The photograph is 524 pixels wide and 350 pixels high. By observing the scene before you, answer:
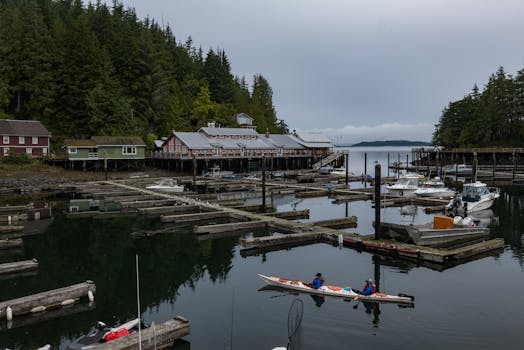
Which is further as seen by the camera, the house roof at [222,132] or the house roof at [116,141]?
the house roof at [222,132]

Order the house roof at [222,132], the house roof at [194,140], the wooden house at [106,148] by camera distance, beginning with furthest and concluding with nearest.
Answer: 1. the house roof at [222,132]
2. the house roof at [194,140]
3. the wooden house at [106,148]

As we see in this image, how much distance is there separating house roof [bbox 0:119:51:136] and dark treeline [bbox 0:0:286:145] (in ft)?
29.0

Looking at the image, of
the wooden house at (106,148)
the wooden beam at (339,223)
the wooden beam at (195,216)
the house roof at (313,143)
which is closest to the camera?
the wooden beam at (339,223)

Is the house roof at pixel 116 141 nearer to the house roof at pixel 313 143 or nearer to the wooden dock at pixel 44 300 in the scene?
the house roof at pixel 313 143

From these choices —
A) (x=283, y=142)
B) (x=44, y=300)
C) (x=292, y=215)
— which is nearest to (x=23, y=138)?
(x=283, y=142)

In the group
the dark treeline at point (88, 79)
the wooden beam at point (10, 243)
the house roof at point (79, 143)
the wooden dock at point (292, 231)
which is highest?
the dark treeline at point (88, 79)

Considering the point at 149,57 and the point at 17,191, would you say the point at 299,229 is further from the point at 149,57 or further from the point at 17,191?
the point at 149,57

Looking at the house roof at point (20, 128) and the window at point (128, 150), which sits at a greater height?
the house roof at point (20, 128)

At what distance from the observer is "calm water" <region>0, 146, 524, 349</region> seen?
48.7 feet

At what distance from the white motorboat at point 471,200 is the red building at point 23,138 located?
62661 mm

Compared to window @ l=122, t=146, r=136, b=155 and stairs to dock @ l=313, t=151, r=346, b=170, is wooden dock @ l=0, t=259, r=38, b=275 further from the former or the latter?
stairs to dock @ l=313, t=151, r=346, b=170

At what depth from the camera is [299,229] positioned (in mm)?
29547

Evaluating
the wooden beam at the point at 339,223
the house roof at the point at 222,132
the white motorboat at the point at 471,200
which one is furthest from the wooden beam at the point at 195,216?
the house roof at the point at 222,132

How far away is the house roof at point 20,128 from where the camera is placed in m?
65.6
